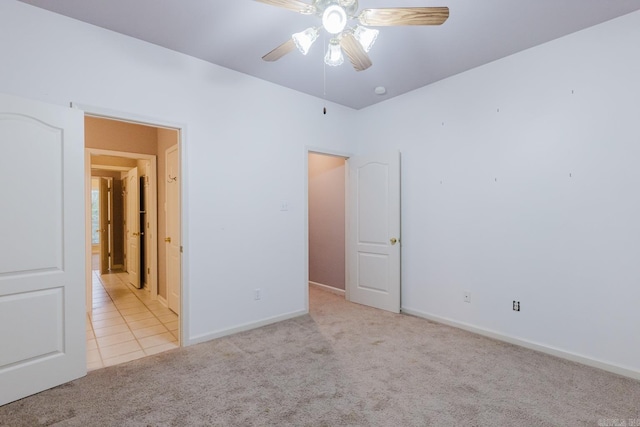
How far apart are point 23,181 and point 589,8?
14.4 ft

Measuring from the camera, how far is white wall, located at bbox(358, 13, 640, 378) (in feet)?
8.30

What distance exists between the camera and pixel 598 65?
2637 millimetres

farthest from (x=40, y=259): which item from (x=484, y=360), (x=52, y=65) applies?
(x=484, y=360)

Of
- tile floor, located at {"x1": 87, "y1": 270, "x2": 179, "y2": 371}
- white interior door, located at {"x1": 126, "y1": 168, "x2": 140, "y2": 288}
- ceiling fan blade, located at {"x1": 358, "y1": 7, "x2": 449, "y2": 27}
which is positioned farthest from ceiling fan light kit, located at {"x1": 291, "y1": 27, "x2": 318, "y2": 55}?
white interior door, located at {"x1": 126, "y1": 168, "x2": 140, "y2": 288}

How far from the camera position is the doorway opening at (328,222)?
5070 millimetres

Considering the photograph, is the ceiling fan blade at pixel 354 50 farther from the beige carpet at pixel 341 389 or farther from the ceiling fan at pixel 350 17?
the beige carpet at pixel 341 389

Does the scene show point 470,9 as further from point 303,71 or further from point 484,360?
point 484,360

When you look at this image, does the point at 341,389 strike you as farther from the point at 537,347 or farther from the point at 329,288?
the point at 329,288

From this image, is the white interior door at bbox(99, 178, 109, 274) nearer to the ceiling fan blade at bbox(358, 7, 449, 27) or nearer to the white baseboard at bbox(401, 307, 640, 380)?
the white baseboard at bbox(401, 307, 640, 380)

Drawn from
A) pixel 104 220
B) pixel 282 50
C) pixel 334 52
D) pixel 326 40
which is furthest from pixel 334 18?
pixel 104 220

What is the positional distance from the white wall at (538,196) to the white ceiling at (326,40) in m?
0.27

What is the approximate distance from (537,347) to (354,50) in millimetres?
3112

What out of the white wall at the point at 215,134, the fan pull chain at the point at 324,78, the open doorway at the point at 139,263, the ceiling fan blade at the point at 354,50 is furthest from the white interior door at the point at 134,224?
the ceiling fan blade at the point at 354,50

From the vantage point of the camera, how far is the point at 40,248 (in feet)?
7.46
